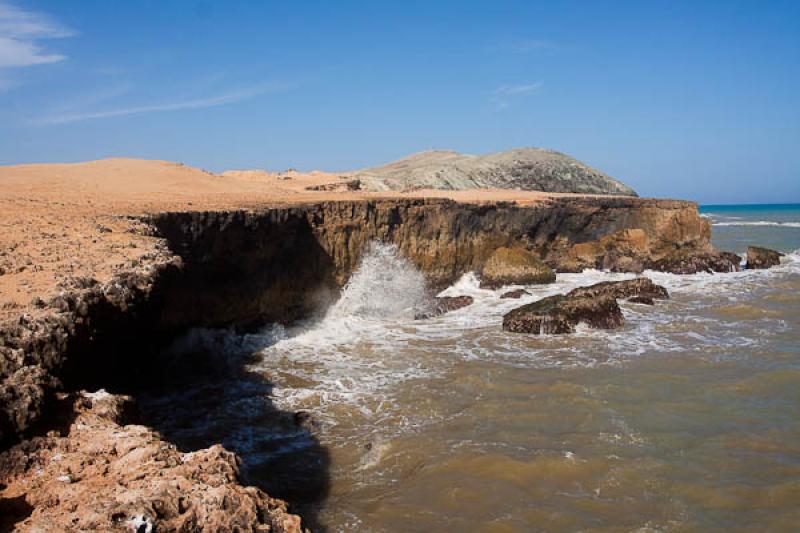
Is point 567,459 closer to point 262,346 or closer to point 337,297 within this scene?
point 262,346

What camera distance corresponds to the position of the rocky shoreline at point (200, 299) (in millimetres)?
3066

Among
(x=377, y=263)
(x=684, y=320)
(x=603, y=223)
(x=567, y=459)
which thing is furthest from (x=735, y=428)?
(x=603, y=223)

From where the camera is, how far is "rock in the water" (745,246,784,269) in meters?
21.0

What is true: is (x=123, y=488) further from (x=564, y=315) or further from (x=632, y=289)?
(x=632, y=289)

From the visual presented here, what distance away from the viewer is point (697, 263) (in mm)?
19906

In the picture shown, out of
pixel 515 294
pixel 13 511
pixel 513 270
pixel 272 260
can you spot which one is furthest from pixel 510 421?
pixel 513 270

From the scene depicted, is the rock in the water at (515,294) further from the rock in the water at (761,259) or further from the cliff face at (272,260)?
the rock in the water at (761,259)

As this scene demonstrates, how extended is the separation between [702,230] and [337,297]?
1510 centimetres

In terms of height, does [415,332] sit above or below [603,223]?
below

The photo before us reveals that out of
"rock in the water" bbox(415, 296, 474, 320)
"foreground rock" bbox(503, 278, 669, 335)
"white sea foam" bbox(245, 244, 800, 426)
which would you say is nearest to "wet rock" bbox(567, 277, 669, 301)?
"white sea foam" bbox(245, 244, 800, 426)

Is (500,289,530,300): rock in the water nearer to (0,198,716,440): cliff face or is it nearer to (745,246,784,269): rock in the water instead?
(0,198,716,440): cliff face

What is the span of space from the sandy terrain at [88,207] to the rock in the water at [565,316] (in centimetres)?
549

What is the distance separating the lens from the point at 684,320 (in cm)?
1285

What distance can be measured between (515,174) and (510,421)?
982 inches
